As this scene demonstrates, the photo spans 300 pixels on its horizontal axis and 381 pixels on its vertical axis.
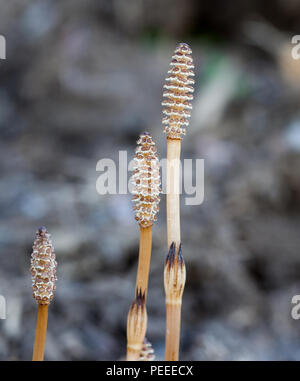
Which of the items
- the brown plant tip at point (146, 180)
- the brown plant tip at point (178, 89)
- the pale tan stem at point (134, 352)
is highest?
the brown plant tip at point (178, 89)

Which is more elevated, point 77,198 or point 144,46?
point 144,46

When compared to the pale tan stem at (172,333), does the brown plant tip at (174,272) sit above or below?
above

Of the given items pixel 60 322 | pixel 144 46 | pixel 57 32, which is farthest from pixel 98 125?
pixel 60 322

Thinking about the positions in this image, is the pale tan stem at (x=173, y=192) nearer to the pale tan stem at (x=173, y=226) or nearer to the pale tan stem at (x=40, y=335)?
the pale tan stem at (x=173, y=226)

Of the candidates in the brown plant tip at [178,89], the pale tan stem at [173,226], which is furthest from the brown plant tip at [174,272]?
the brown plant tip at [178,89]

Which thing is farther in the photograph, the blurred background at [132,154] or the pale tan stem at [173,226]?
the blurred background at [132,154]

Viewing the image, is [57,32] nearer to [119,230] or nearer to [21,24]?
[21,24]

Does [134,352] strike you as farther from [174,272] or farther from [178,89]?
[178,89]
